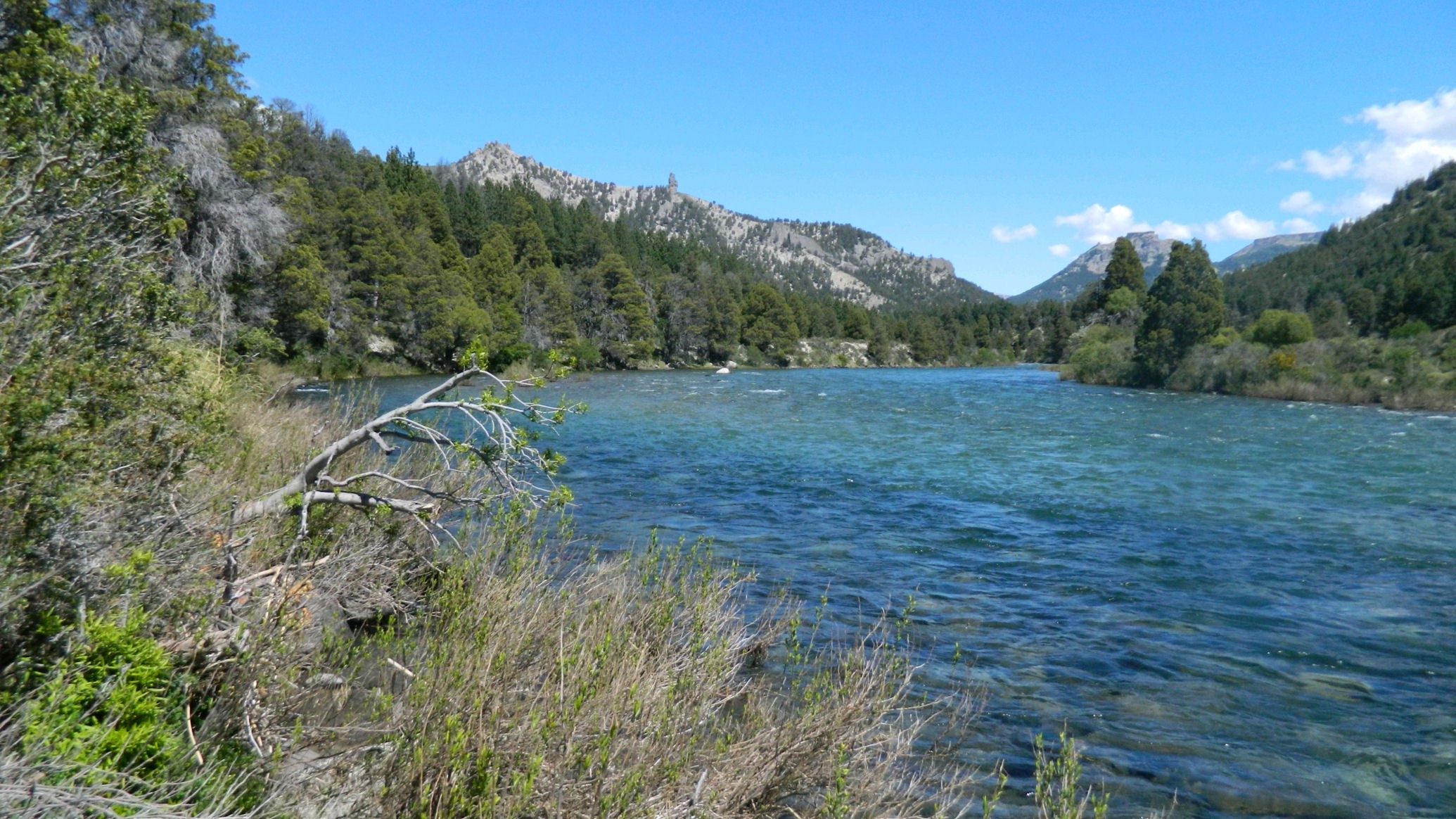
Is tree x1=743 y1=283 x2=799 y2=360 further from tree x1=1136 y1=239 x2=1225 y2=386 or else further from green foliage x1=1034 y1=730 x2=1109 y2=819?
green foliage x1=1034 y1=730 x2=1109 y2=819

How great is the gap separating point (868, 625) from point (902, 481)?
31.8 feet

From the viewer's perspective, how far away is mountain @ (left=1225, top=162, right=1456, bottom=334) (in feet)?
Result: 186

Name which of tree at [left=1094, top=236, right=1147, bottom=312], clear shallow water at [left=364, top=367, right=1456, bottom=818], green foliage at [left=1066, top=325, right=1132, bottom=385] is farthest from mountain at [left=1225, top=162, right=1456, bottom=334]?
clear shallow water at [left=364, top=367, right=1456, bottom=818]

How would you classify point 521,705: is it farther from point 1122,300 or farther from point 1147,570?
point 1122,300

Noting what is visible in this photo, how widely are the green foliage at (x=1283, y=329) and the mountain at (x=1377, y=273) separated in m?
10.3

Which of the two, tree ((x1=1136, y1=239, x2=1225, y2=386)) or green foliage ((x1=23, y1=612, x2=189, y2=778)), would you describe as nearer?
green foliage ((x1=23, y1=612, x2=189, y2=778))

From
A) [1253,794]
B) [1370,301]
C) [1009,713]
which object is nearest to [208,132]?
[1009,713]

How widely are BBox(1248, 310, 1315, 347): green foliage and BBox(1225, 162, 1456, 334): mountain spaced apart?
10.3m

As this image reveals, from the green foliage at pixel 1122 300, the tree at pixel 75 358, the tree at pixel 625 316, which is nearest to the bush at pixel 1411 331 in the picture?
the green foliage at pixel 1122 300

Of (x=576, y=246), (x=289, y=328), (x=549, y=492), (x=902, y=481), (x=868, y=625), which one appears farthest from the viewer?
(x=576, y=246)

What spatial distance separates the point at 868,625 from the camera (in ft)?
27.5

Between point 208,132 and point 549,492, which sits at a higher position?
point 208,132

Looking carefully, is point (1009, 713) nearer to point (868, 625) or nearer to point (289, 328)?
point (868, 625)

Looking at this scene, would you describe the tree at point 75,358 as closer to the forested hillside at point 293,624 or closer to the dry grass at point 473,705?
the forested hillside at point 293,624
